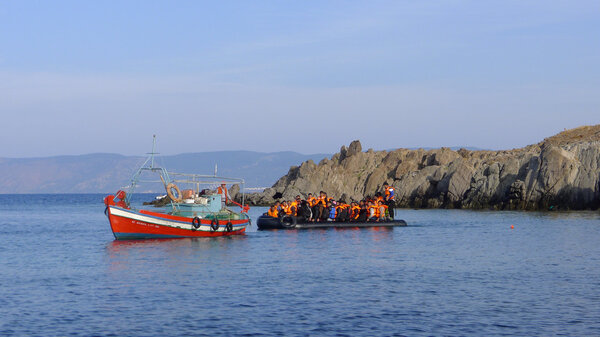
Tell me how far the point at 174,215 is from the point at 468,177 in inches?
2068

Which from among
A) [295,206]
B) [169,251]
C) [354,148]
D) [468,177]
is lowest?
[169,251]

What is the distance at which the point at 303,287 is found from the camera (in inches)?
1043

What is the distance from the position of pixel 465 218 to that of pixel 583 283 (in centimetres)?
4292

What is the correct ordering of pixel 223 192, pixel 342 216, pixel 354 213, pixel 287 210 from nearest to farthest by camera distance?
1. pixel 223 192
2. pixel 287 210
3. pixel 342 216
4. pixel 354 213

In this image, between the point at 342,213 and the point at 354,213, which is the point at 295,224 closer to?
the point at 342,213

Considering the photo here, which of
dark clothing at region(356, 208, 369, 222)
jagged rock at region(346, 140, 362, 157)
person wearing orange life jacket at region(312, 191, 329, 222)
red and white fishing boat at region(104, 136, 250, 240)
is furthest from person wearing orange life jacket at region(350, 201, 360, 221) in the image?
jagged rock at region(346, 140, 362, 157)

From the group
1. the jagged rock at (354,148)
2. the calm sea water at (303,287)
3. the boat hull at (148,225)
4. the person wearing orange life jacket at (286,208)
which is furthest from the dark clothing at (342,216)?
the jagged rock at (354,148)

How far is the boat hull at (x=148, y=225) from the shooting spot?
140ft

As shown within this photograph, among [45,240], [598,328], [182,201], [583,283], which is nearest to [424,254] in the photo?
[583,283]

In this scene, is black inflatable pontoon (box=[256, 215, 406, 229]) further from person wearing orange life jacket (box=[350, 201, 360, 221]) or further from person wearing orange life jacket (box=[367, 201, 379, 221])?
person wearing orange life jacket (box=[350, 201, 360, 221])

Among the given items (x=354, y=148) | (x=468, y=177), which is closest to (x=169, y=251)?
(x=468, y=177)

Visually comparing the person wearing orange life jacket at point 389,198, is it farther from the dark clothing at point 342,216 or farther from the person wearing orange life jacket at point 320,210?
the person wearing orange life jacket at point 320,210

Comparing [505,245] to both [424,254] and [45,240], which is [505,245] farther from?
[45,240]

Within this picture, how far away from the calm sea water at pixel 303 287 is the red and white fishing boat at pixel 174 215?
2.89 feet
